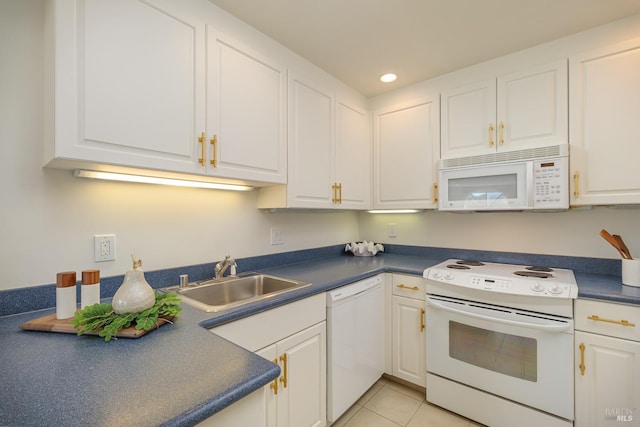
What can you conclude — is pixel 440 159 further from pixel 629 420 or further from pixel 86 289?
pixel 86 289

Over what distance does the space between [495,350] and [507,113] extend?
1.55 m

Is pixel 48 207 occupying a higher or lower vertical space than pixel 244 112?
lower

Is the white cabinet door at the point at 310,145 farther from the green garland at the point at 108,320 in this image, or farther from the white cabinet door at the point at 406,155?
the green garland at the point at 108,320

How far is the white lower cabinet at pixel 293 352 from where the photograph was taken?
4.11ft

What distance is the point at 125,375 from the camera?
698mm

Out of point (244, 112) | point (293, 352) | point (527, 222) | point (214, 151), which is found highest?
point (244, 112)

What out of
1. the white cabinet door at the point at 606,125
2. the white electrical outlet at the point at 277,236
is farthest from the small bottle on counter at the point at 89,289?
the white cabinet door at the point at 606,125

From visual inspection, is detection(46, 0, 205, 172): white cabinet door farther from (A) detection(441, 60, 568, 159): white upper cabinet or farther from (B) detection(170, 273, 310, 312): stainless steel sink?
(A) detection(441, 60, 568, 159): white upper cabinet

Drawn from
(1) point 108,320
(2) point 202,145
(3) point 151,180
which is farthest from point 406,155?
(1) point 108,320

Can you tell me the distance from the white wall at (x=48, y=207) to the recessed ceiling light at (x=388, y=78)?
1666mm

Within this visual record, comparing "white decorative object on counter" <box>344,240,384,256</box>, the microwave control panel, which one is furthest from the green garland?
the microwave control panel

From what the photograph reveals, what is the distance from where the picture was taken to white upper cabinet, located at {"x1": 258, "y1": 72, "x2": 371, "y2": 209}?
188 centimetres

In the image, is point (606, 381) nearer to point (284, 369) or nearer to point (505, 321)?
point (505, 321)

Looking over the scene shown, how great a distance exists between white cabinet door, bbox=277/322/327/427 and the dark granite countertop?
486mm
